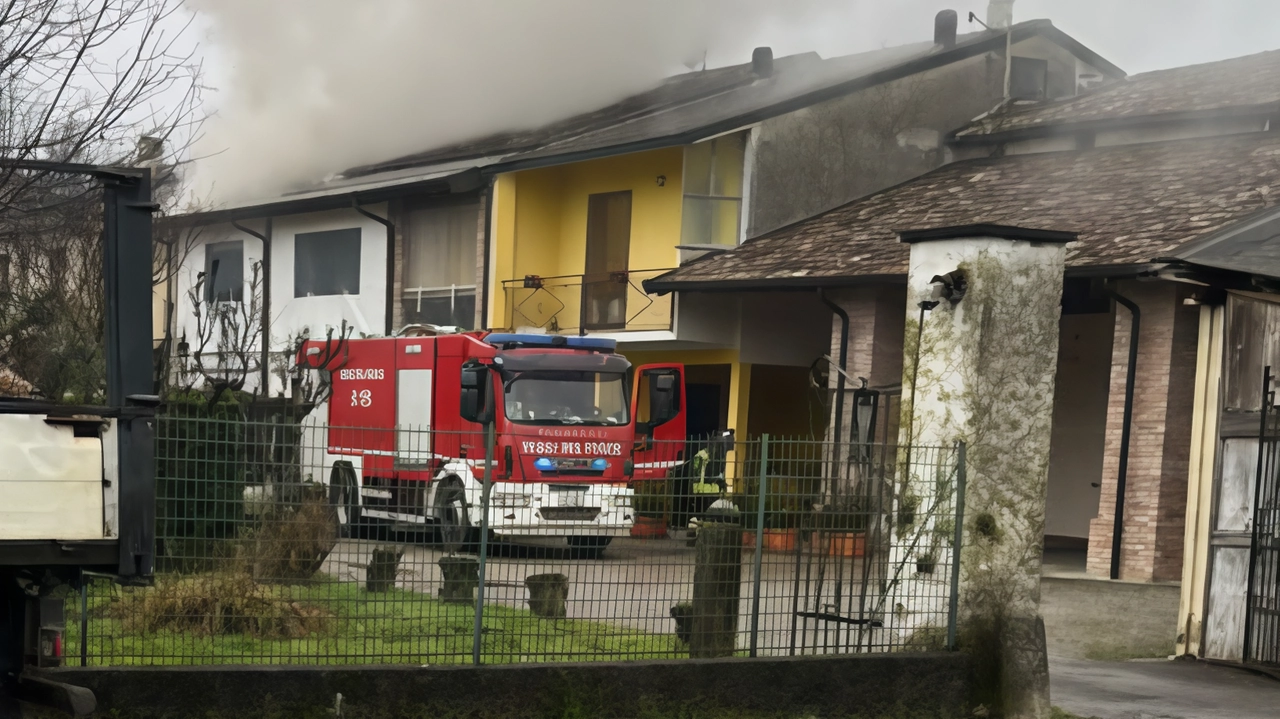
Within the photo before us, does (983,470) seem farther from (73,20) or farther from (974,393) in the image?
(73,20)

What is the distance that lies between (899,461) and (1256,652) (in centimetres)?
417

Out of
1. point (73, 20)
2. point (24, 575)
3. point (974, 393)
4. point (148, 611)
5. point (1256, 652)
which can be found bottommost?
point (1256, 652)

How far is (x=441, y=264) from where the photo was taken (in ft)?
94.1

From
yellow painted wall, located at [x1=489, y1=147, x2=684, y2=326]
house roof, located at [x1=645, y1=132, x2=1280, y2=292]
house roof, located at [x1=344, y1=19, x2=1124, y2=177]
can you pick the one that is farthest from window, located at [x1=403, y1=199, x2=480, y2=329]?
house roof, located at [x1=645, y1=132, x2=1280, y2=292]

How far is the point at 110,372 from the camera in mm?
6164

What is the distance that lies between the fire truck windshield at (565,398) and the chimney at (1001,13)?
1297 cm

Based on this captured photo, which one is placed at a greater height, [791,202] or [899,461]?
[791,202]

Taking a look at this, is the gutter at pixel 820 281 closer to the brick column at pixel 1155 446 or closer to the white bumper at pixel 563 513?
the brick column at pixel 1155 446

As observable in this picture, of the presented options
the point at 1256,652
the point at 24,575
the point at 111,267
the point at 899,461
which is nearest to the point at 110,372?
the point at 111,267

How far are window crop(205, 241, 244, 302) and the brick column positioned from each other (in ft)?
71.0

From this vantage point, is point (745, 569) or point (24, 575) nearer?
point (24, 575)

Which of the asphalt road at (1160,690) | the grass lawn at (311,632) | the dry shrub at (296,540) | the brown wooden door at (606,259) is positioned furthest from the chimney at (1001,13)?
the dry shrub at (296,540)

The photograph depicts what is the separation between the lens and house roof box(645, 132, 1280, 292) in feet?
53.8

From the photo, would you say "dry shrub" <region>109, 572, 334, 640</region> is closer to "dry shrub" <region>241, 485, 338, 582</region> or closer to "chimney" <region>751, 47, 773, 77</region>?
"dry shrub" <region>241, 485, 338, 582</region>
